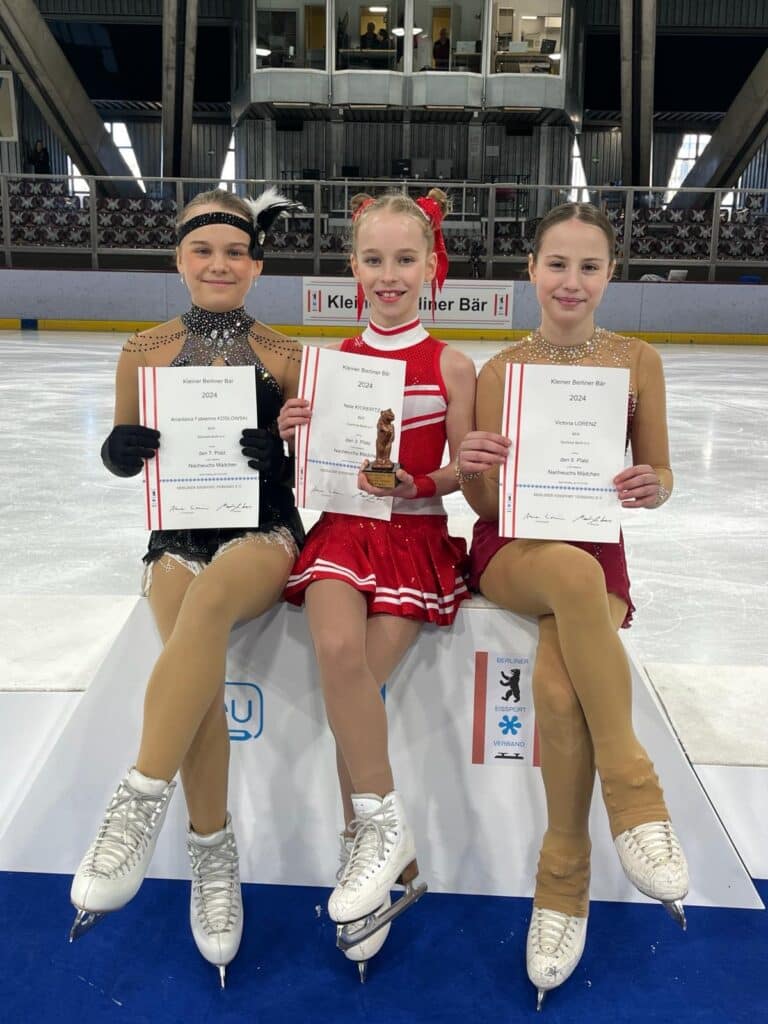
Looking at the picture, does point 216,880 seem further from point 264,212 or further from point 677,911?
point 264,212

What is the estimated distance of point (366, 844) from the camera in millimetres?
1428

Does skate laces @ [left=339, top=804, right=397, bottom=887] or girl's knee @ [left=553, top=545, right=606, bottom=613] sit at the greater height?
girl's knee @ [left=553, top=545, right=606, bottom=613]

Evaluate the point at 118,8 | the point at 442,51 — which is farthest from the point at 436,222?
the point at 118,8

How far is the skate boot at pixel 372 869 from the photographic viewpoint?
1370 mm

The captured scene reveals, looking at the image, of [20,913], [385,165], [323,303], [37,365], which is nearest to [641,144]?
[385,165]

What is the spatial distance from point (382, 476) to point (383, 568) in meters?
0.17

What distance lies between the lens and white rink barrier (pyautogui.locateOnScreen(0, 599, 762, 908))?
Answer: 1.69m

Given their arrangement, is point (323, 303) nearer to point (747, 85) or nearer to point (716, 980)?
point (747, 85)

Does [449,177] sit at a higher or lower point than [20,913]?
higher

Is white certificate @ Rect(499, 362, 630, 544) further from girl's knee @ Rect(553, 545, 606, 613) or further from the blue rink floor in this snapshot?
the blue rink floor

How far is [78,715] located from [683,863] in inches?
41.0

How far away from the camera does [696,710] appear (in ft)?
7.13

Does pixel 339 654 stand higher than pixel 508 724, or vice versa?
pixel 339 654

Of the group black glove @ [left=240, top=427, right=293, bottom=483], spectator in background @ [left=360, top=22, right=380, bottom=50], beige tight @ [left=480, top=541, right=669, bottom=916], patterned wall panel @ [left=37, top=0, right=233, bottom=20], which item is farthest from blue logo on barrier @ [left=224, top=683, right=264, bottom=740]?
patterned wall panel @ [left=37, top=0, right=233, bottom=20]
